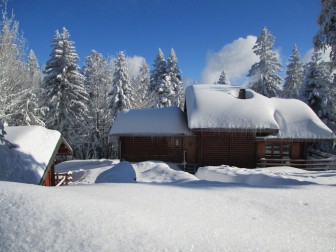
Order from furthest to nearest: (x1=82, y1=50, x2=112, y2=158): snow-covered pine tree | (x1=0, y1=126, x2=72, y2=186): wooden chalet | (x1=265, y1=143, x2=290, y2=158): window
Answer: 1. (x1=82, y1=50, x2=112, y2=158): snow-covered pine tree
2. (x1=265, y1=143, x2=290, y2=158): window
3. (x1=0, y1=126, x2=72, y2=186): wooden chalet

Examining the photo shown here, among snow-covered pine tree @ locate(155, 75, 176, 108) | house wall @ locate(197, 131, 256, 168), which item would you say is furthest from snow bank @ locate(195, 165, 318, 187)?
snow-covered pine tree @ locate(155, 75, 176, 108)

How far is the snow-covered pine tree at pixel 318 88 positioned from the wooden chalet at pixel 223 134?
6727 mm

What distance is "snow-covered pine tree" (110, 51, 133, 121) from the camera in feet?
98.2

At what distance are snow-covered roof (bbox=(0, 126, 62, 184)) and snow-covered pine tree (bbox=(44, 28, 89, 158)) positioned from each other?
16516mm

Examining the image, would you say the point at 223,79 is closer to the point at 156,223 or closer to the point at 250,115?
the point at 250,115

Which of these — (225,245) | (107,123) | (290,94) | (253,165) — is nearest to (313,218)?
(225,245)

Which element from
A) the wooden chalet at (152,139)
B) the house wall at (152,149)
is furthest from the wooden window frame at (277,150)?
the house wall at (152,149)

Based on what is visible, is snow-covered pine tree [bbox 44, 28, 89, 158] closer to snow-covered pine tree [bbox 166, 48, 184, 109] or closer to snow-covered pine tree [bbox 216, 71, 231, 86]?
snow-covered pine tree [bbox 166, 48, 184, 109]

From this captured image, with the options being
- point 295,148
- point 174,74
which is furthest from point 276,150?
point 174,74

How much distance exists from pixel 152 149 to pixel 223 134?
5.61m

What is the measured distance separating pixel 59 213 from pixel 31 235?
16.5 inches

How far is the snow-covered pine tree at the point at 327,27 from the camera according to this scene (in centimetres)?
1013

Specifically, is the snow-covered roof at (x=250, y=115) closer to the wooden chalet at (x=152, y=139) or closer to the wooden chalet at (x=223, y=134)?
the wooden chalet at (x=223, y=134)

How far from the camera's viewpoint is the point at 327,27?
10.3m
